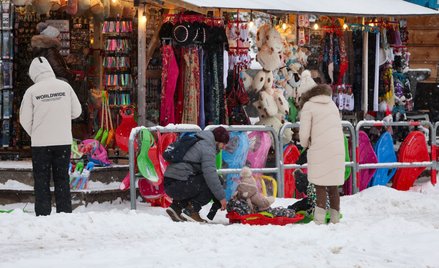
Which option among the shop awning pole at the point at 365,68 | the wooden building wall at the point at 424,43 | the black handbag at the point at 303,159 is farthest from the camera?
the wooden building wall at the point at 424,43

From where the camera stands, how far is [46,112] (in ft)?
37.1

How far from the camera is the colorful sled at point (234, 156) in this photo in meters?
13.4

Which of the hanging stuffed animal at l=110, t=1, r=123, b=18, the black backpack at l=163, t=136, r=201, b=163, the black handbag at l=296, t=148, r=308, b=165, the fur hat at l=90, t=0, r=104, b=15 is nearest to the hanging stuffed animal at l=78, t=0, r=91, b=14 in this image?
the fur hat at l=90, t=0, r=104, b=15

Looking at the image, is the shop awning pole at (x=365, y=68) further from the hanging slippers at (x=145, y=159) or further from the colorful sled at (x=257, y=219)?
the colorful sled at (x=257, y=219)

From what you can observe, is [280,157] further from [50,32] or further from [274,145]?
[50,32]

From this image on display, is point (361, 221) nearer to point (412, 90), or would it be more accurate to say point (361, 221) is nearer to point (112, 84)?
point (112, 84)

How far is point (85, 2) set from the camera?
14992mm

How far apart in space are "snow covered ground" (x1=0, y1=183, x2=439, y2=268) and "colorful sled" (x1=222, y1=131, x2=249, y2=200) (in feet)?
5.39

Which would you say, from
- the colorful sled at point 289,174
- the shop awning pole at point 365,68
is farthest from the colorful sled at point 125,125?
the shop awning pole at point 365,68

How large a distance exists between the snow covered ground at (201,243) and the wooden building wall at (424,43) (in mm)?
11998

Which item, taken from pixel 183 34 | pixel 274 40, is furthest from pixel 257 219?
pixel 274 40

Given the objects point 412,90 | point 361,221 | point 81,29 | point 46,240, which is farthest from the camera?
point 412,90

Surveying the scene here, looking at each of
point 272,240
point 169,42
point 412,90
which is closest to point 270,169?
point 169,42

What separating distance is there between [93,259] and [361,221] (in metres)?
4.32
